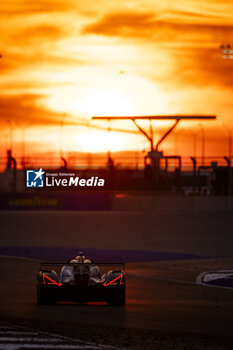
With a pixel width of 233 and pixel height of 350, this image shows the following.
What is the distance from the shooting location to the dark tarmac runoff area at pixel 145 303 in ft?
46.5

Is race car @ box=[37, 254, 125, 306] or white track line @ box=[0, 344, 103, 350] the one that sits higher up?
race car @ box=[37, 254, 125, 306]

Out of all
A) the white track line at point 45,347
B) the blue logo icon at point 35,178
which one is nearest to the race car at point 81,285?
the blue logo icon at point 35,178

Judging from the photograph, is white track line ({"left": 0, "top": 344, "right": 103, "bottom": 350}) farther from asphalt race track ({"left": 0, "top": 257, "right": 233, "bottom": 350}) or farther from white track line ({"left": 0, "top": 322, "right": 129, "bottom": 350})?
asphalt race track ({"left": 0, "top": 257, "right": 233, "bottom": 350})

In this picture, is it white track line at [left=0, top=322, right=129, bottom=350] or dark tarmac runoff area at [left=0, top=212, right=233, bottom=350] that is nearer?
white track line at [left=0, top=322, right=129, bottom=350]

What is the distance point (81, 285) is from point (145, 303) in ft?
6.78

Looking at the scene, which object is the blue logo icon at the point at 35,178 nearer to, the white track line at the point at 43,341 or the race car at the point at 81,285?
the race car at the point at 81,285

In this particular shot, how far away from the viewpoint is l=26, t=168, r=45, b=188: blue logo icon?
16.0 metres

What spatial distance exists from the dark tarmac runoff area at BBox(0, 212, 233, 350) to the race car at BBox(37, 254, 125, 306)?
277 millimetres

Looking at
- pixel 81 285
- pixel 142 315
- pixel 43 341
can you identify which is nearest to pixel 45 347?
pixel 43 341

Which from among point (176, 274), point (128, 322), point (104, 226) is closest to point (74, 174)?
point (128, 322)

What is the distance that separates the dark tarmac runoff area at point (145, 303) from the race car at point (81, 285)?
277 millimetres

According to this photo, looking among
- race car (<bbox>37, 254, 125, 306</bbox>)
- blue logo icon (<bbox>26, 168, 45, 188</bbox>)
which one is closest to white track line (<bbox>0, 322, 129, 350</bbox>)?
blue logo icon (<bbox>26, 168, 45, 188</bbox>)

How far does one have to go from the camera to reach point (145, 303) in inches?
753

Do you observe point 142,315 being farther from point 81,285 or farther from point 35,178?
point 35,178
